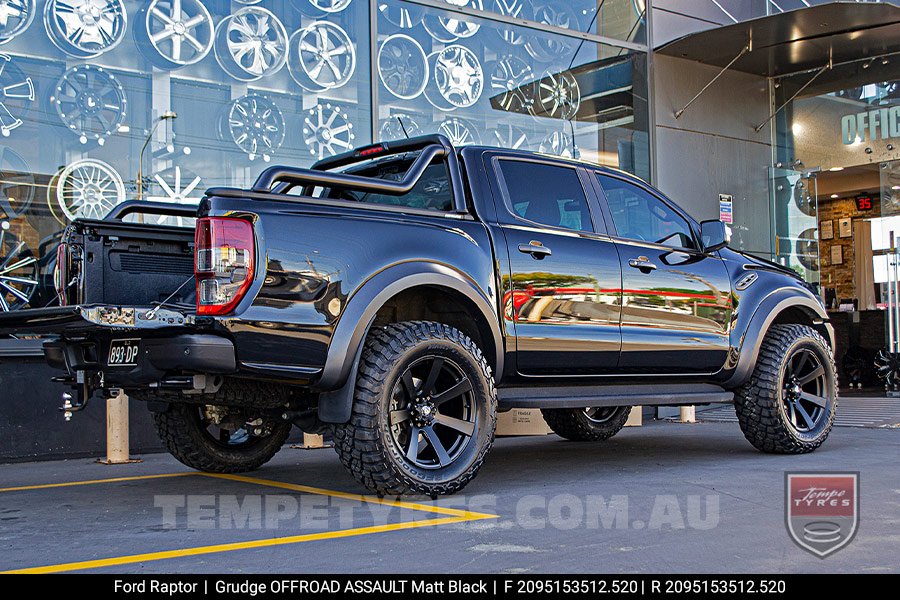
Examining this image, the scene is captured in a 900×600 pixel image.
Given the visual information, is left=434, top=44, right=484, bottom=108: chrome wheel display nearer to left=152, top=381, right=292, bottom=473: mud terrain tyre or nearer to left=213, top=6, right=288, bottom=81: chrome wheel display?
left=213, top=6, right=288, bottom=81: chrome wheel display

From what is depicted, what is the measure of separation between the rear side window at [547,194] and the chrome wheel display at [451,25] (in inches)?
204

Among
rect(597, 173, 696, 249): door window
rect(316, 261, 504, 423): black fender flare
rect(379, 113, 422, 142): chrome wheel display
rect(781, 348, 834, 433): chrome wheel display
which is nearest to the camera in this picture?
rect(316, 261, 504, 423): black fender flare

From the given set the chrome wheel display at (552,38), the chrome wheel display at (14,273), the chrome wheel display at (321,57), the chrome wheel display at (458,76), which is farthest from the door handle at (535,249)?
the chrome wheel display at (552,38)

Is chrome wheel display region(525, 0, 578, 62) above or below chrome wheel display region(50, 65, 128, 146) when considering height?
above

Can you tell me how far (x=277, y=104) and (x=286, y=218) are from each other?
18.1ft

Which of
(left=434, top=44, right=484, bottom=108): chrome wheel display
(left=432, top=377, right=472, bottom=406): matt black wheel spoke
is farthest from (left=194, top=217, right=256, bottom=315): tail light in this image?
(left=434, top=44, right=484, bottom=108): chrome wheel display

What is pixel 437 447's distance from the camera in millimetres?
5359

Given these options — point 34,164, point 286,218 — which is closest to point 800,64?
point 34,164

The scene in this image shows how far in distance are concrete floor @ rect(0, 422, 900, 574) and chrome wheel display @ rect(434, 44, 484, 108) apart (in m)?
5.28

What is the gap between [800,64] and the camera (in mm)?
13930

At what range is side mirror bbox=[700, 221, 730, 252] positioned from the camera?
719 centimetres

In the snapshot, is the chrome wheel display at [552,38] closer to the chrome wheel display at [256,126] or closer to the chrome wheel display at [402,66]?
the chrome wheel display at [402,66]

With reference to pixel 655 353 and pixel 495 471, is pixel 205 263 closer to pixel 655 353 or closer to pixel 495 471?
pixel 495 471
